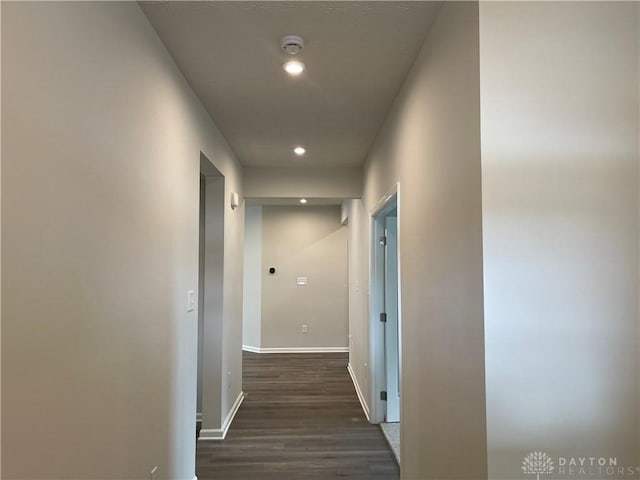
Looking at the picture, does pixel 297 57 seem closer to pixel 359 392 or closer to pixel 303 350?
pixel 359 392

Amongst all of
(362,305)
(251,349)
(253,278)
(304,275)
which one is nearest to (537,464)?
(362,305)

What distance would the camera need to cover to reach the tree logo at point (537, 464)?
123 centimetres

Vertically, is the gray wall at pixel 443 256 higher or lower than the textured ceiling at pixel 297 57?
lower

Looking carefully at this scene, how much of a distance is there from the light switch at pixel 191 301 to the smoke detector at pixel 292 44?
149cm

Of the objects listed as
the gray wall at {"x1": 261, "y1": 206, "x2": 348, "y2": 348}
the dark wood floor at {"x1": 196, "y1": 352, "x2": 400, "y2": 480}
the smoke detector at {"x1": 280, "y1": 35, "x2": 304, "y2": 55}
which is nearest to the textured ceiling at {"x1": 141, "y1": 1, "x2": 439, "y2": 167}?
the smoke detector at {"x1": 280, "y1": 35, "x2": 304, "y2": 55}

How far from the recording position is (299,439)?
11.1 ft

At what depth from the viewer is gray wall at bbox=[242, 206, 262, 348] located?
693 cm

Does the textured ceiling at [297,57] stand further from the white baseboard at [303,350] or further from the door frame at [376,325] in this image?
the white baseboard at [303,350]

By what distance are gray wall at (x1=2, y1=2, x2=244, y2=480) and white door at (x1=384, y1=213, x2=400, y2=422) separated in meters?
2.10

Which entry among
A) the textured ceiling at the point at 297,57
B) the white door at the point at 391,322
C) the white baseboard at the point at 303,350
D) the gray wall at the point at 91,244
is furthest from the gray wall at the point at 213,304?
the white baseboard at the point at 303,350

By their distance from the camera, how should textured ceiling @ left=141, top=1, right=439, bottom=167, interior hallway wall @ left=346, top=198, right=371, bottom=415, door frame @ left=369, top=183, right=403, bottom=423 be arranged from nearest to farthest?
textured ceiling @ left=141, top=1, right=439, bottom=167, door frame @ left=369, top=183, right=403, bottom=423, interior hallway wall @ left=346, top=198, right=371, bottom=415

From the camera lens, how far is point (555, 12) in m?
1.30

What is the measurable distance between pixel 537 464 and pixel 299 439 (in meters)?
2.51

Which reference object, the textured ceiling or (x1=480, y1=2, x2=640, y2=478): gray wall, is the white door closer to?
the textured ceiling
